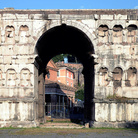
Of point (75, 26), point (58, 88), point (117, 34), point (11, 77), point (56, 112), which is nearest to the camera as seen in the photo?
point (11, 77)

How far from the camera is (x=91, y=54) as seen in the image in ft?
52.6

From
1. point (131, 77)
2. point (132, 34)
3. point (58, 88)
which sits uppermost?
point (132, 34)

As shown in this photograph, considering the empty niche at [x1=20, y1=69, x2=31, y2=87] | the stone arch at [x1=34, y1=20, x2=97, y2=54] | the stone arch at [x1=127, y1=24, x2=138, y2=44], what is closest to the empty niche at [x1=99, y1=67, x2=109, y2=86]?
the stone arch at [x1=34, y1=20, x2=97, y2=54]

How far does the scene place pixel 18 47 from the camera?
15.9 meters

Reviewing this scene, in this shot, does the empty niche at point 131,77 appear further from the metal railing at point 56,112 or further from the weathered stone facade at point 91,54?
the metal railing at point 56,112

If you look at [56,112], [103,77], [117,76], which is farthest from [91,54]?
[56,112]

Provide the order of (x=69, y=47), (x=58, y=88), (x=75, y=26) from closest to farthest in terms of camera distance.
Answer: (x=75, y=26)
(x=69, y=47)
(x=58, y=88)

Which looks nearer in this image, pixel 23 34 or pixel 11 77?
pixel 11 77

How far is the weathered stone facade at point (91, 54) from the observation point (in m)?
15.4

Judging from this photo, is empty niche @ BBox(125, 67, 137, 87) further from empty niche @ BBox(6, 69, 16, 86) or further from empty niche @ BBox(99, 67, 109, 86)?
empty niche @ BBox(6, 69, 16, 86)

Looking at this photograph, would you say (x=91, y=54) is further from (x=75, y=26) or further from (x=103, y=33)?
(x=75, y=26)

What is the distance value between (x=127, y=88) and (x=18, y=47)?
773cm

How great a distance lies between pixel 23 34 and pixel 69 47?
5.83 metres

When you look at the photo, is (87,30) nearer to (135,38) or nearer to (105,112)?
(135,38)
